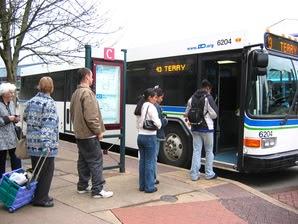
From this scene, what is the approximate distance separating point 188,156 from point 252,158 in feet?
6.09

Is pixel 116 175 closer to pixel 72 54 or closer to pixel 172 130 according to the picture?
pixel 172 130

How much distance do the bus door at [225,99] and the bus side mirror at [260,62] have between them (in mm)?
1190

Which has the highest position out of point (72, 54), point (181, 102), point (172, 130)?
point (72, 54)

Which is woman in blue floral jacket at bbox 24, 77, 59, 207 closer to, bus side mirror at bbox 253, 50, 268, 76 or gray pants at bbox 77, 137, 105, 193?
gray pants at bbox 77, 137, 105, 193

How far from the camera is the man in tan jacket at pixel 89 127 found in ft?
21.0

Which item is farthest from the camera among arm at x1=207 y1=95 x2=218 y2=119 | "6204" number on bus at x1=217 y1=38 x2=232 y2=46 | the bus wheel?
the bus wheel

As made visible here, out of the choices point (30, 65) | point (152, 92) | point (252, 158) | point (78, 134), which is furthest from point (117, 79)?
point (30, 65)

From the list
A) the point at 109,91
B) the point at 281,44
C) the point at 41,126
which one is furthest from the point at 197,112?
the point at 41,126

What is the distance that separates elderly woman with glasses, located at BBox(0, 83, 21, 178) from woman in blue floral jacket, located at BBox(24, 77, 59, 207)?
482 mm

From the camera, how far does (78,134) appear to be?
6543mm

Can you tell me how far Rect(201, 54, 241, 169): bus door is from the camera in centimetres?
955

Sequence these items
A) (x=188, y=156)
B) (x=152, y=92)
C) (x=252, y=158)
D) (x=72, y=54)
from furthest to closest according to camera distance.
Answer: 1. (x=72, y=54)
2. (x=188, y=156)
3. (x=252, y=158)
4. (x=152, y=92)

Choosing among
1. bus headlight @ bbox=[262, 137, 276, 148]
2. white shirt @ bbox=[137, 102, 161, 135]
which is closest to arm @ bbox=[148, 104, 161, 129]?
white shirt @ bbox=[137, 102, 161, 135]

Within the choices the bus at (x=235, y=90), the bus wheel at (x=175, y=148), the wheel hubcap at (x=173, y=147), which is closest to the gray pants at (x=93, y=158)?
the bus at (x=235, y=90)
